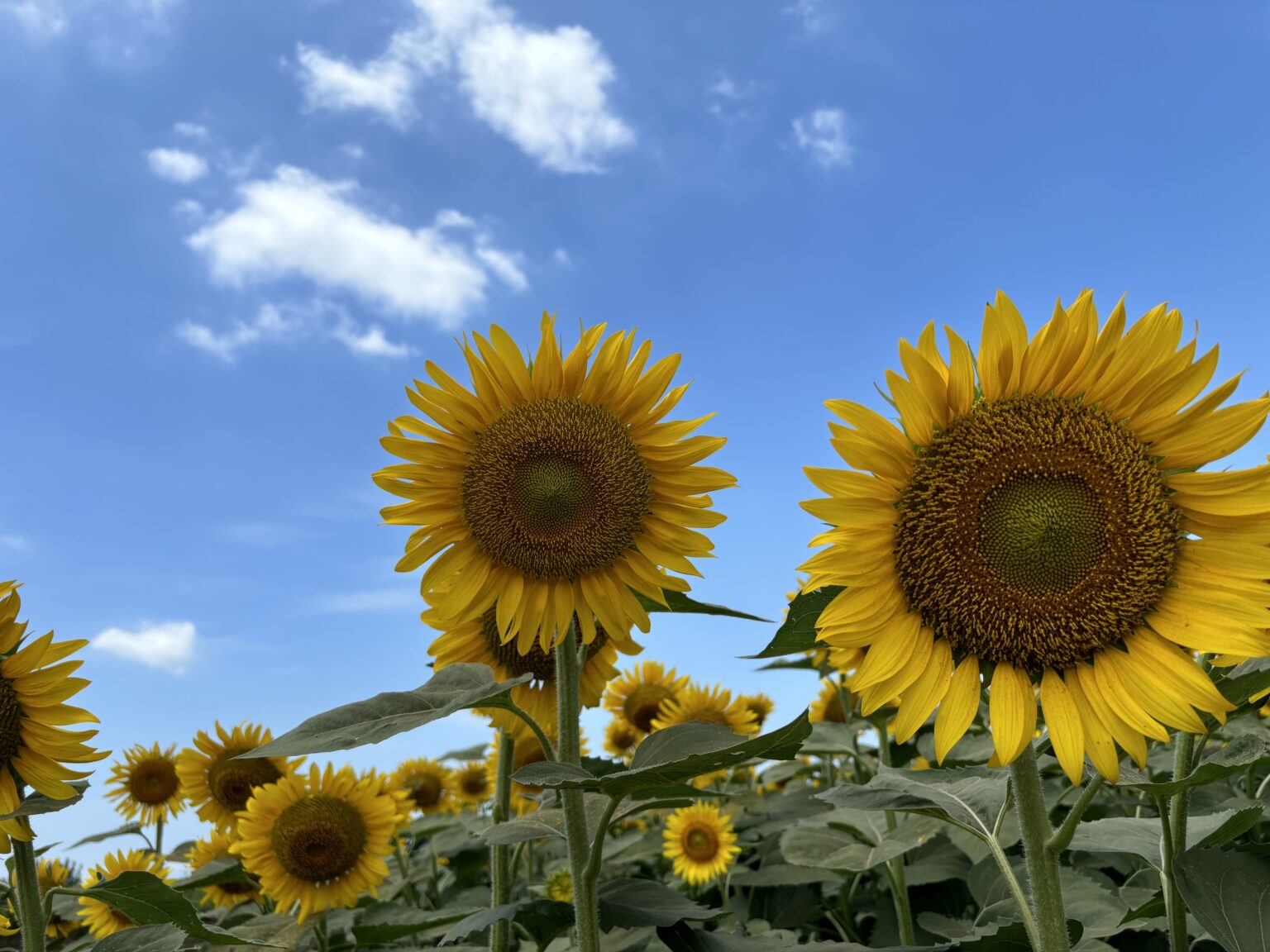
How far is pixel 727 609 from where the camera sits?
3066mm

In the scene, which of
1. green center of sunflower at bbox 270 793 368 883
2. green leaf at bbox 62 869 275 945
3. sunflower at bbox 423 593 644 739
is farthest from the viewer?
green center of sunflower at bbox 270 793 368 883

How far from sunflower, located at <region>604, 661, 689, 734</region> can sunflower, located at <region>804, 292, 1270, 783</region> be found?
4.37 m

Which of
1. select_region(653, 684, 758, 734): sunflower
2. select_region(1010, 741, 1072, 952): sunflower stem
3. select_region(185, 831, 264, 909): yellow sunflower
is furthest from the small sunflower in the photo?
select_region(1010, 741, 1072, 952): sunflower stem

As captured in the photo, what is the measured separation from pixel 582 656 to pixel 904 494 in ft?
4.56

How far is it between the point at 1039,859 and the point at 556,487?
1710 mm

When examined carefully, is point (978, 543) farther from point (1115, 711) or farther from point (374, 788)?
point (374, 788)

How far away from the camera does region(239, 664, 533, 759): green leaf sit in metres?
2.49

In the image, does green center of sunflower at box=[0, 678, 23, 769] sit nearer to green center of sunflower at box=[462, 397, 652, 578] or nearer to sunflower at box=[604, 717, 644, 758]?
green center of sunflower at box=[462, 397, 652, 578]

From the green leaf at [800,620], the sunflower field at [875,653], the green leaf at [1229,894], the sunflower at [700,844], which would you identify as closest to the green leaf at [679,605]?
the sunflower field at [875,653]

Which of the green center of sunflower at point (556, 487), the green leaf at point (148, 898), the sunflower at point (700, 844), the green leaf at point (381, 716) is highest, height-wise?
the green center of sunflower at point (556, 487)

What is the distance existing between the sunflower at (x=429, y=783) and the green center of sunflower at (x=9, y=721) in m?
3.96

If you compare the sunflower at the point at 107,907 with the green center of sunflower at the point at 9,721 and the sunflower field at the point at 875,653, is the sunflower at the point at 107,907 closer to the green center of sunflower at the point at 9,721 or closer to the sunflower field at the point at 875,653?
the sunflower field at the point at 875,653

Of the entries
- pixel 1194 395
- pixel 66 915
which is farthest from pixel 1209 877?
pixel 66 915

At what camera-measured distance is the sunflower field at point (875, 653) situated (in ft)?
7.49
